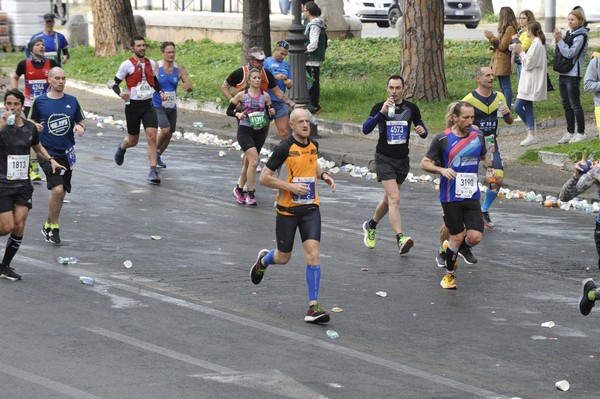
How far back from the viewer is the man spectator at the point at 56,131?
12.4m

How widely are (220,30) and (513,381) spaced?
24.5m

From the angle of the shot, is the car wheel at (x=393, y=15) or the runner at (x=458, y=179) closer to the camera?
the runner at (x=458, y=179)

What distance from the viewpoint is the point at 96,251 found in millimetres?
12117

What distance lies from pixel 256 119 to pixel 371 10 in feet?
85.2

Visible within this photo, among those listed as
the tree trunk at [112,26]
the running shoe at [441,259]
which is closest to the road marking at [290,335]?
the running shoe at [441,259]

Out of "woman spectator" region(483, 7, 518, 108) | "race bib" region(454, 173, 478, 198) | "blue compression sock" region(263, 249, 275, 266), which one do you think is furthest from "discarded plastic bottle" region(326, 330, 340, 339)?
"woman spectator" region(483, 7, 518, 108)

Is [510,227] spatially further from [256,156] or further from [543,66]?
[543,66]

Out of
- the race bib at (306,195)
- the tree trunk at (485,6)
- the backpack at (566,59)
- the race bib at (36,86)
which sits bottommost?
the race bib at (306,195)

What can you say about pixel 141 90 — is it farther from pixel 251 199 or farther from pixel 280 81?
pixel 251 199

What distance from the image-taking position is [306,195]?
9.91 meters

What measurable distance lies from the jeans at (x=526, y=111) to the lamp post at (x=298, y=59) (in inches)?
131

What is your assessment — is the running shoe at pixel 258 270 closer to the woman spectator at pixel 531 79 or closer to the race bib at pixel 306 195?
the race bib at pixel 306 195

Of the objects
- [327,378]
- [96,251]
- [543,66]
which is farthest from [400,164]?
[543,66]

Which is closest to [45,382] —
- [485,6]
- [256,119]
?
[256,119]
